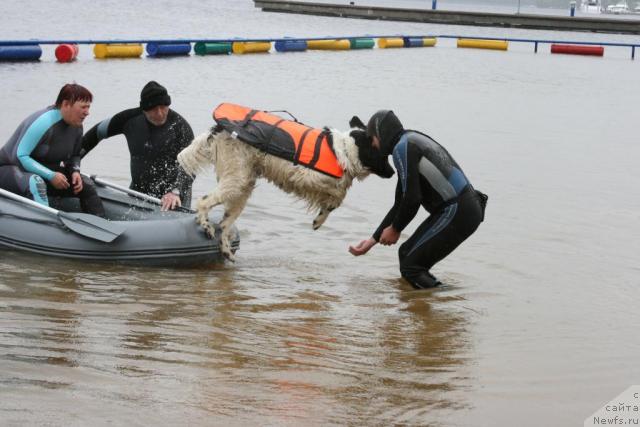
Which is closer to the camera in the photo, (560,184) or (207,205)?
(207,205)

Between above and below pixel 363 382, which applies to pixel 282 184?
above

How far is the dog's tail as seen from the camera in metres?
7.65

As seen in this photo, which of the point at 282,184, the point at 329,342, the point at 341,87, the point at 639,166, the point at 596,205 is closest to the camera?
the point at 329,342

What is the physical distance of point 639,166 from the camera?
15.2m

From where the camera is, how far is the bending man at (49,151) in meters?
7.61

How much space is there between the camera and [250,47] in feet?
106

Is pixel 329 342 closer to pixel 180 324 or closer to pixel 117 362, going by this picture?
pixel 180 324

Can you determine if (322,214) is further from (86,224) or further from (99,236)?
(86,224)

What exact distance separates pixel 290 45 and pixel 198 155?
89.8 feet

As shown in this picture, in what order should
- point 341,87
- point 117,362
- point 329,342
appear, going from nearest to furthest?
point 117,362 → point 329,342 → point 341,87

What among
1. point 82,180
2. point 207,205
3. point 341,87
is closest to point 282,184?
point 207,205

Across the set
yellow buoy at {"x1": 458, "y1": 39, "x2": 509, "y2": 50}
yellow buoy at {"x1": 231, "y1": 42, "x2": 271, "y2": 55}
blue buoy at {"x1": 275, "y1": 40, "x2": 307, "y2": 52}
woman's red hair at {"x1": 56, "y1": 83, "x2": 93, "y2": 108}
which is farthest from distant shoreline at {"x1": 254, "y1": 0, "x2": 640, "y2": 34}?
woman's red hair at {"x1": 56, "y1": 83, "x2": 93, "y2": 108}

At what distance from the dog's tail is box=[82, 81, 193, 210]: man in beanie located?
1.56ft

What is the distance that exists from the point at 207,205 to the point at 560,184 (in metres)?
6.84
